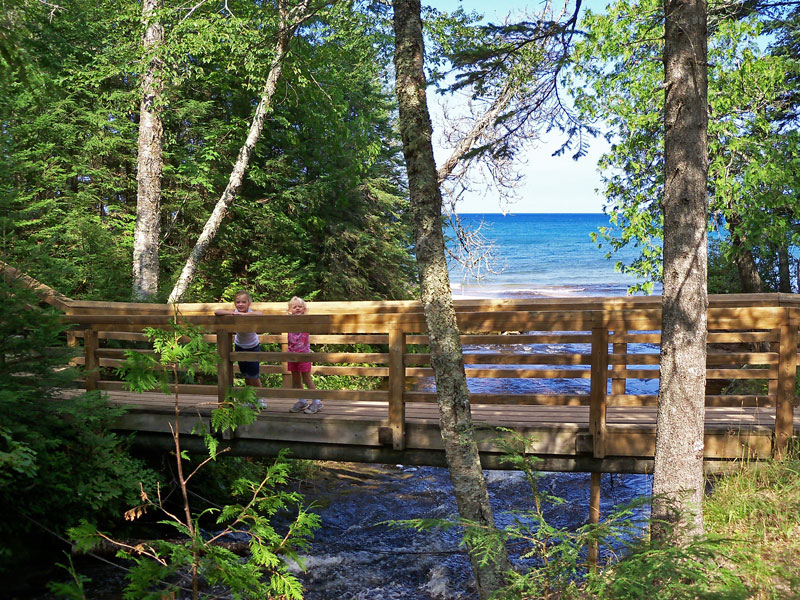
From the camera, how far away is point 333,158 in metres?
15.0

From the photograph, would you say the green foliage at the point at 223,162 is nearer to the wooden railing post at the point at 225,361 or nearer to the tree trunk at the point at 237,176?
the tree trunk at the point at 237,176

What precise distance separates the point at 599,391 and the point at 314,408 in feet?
9.31

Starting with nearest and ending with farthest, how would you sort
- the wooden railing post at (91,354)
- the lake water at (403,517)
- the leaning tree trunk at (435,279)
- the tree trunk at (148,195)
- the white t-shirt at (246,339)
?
the leaning tree trunk at (435,279) → the lake water at (403,517) → the white t-shirt at (246,339) → the wooden railing post at (91,354) → the tree trunk at (148,195)

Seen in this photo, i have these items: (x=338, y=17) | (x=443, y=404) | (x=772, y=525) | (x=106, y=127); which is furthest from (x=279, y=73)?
(x=772, y=525)

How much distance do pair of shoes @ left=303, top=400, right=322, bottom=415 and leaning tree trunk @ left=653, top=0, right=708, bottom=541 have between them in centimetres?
337

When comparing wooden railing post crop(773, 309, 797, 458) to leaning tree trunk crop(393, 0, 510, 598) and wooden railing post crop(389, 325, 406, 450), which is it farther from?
wooden railing post crop(389, 325, 406, 450)

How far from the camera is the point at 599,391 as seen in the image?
551 cm

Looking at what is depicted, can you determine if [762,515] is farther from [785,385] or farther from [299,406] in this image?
[299,406]

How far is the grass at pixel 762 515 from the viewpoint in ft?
13.8

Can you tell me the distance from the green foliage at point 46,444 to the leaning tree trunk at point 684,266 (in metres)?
4.85

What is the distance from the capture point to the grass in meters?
4.21

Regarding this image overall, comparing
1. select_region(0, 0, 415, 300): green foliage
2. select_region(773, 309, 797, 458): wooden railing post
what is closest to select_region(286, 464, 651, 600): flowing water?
select_region(773, 309, 797, 458): wooden railing post

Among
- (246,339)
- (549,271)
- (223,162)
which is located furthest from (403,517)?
(549,271)

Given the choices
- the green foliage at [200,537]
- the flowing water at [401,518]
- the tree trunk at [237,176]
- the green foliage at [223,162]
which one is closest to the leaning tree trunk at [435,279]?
the flowing water at [401,518]
